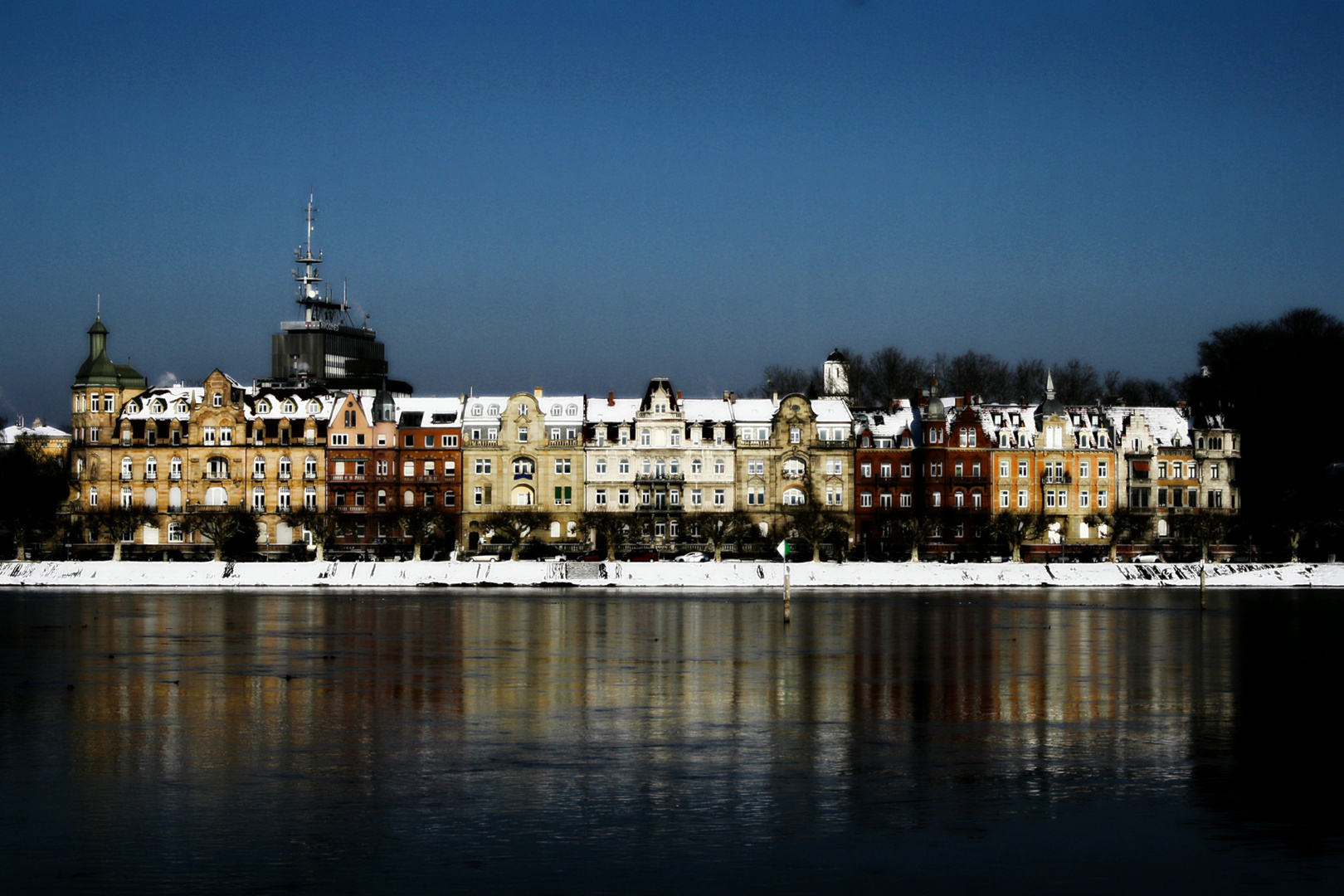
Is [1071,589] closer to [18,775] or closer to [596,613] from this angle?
[596,613]

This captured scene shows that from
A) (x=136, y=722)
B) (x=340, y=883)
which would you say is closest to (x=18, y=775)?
(x=136, y=722)

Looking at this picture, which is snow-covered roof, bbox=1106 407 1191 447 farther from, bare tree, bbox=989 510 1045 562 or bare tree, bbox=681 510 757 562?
bare tree, bbox=681 510 757 562

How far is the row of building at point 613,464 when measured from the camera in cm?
10856

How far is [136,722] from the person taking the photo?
29.8 meters

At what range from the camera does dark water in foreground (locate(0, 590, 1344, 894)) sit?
18875 mm

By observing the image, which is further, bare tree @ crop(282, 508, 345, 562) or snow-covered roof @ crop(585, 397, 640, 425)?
snow-covered roof @ crop(585, 397, 640, 425)

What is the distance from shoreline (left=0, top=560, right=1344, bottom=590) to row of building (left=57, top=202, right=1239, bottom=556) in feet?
62.2

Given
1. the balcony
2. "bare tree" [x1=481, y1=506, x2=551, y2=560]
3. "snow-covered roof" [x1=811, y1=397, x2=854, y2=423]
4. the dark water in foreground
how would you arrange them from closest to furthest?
the dark water in foreground → "bare tree" [x1=481, y1=506, x2=551, y2=560] → the balcony → "snow-covered roof" [x1=811, y1=397, x2=854, y2=423]

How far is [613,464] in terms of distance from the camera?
109312 millimetres

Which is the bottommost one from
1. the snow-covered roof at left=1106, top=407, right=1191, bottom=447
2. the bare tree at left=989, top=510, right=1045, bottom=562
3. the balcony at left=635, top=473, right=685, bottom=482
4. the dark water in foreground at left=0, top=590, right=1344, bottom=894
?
the dark water in foreground at left=0, top=590, right=1344, bottom=894

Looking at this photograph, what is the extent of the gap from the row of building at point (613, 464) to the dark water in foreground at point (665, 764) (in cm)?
5901

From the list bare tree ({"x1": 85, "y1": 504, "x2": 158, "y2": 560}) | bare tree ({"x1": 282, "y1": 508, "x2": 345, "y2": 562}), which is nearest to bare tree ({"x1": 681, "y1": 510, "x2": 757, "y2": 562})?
bare tree ({"x1": 282, "y1": 508, "x2": 345, "y2": 562})

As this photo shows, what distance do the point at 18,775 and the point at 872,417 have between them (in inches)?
3636

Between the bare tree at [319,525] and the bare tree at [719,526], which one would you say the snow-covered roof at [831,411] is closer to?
the bare tree at [719,526]
